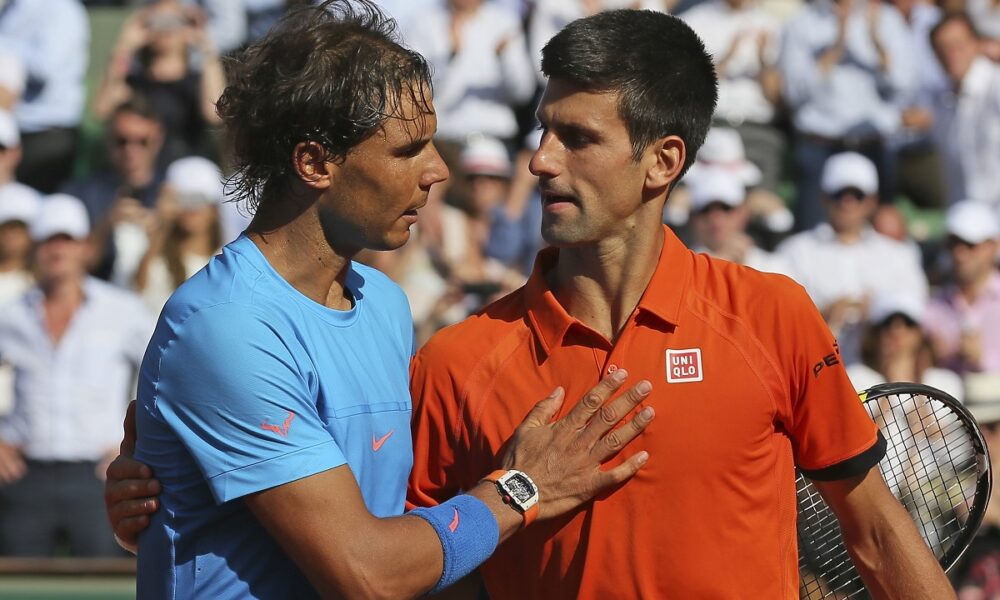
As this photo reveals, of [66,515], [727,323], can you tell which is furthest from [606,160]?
[66,515]

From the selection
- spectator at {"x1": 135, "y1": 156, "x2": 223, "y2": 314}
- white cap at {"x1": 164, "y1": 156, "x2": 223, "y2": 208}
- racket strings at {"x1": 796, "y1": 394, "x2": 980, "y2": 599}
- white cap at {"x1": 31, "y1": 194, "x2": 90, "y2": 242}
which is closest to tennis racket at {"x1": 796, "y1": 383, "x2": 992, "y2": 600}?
racket strings at {"x1": 796, "y1": 394, "x2": 980, "y2": 599}

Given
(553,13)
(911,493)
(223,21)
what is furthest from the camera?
(223,21)

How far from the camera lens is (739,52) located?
789 cm

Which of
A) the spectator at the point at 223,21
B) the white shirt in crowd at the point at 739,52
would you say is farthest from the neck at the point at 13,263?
the white shirt in crowd at the point at 739,52

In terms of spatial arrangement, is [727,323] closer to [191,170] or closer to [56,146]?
[191,170]

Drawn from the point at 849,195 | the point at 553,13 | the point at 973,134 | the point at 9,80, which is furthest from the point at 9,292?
the point at 973,134

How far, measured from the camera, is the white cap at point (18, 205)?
6684 mm

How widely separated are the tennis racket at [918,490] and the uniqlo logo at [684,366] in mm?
402

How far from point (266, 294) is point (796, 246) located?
4.73m

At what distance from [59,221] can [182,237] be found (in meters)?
0.56

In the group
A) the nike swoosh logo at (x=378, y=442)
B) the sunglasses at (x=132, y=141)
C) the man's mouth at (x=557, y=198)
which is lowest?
the sunglasses at (x=132, y=141)

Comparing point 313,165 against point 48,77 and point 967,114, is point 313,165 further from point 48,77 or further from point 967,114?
point 967,114

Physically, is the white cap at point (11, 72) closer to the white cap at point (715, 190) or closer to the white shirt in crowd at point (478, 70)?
the white shirt in crowd at point (478, 70)

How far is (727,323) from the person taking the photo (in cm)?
279
